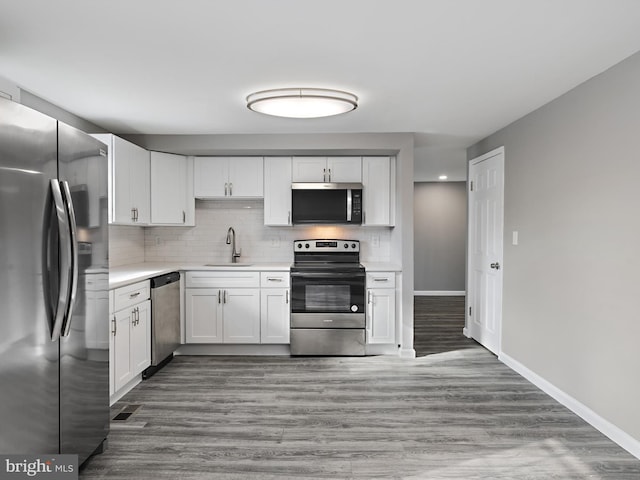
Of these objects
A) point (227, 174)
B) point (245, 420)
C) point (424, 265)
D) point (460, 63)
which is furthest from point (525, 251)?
point (424, 265)

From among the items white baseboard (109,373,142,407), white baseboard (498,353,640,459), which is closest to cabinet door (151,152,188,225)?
white baseboard (109,373,142,407)

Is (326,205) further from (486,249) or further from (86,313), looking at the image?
(86,313)

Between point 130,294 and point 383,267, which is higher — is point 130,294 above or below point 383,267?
below

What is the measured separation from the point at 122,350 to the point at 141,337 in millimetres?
354

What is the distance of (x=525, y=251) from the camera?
3.83m

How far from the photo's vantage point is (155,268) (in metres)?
4.31

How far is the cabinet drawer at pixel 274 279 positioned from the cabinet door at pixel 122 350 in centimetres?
140

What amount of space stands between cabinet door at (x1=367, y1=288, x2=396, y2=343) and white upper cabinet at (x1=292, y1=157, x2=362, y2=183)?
1.22 metres

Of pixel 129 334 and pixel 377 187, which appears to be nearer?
pixel 129 334

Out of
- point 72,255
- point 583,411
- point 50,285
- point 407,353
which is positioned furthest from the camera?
point 407,353

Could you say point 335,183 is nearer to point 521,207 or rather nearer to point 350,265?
point 350,265

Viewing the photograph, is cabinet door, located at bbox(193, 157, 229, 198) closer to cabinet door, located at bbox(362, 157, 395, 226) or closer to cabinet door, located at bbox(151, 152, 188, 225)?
cabinet door, located at bbox(151, 152, 188, 225)

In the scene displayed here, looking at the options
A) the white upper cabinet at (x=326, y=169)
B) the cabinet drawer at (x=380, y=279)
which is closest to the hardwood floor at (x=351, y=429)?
the cabinet drawer at (x=380, y=279)

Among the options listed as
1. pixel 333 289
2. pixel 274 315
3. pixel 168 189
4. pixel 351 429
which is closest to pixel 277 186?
pixel 168 189
